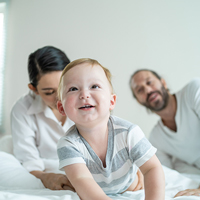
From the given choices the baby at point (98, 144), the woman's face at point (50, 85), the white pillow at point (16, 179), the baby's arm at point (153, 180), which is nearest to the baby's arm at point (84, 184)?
the baby at point (98, 144)

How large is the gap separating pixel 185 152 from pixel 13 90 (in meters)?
2.18

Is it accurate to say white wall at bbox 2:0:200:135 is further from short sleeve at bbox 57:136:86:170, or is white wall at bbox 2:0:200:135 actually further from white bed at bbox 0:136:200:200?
short sleeve at bbox 57:136:86:170

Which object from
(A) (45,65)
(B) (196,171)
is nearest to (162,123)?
(B) (196,171)

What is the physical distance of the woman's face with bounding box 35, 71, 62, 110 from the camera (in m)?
1.28

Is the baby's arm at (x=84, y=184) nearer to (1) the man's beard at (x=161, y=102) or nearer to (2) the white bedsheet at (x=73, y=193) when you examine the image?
(2) the white bedsheet at (x=73, y=193)

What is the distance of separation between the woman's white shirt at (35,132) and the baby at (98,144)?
1.77 ft

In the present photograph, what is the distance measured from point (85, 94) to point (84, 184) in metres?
0.30

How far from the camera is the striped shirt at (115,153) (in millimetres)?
847

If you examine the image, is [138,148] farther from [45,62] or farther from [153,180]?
[45,62]

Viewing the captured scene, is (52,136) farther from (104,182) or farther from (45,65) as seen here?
(104,182)

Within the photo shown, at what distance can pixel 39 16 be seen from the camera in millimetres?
2734

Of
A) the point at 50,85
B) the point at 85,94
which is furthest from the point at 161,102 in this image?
the point at 85,94

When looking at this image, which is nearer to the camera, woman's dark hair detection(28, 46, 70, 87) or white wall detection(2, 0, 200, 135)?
woman's dark hair detection(28, 46, 70, 87)

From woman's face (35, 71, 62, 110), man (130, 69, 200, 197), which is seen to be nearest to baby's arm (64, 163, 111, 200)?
woman's face (35, 71, 62, 110)
